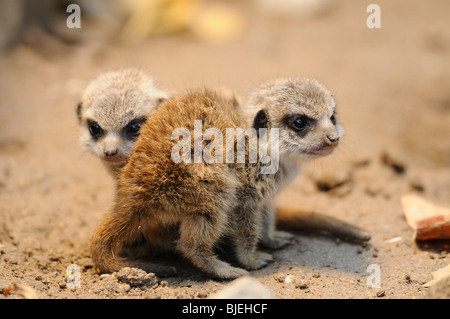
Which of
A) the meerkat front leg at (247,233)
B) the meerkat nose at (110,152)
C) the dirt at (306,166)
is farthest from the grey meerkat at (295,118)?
the meerkat nose at (110,152)

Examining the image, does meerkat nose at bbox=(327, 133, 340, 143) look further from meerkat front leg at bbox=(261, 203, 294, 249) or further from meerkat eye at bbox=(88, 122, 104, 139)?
meerkat eye at bbox=(88, 122, 104, 139)

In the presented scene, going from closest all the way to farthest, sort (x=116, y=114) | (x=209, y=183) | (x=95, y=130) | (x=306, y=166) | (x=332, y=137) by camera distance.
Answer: (x=209, y=183)
(x=332, y=137)
(x=116, y=114)
(x=95, y=130)
(x=306, y=166)

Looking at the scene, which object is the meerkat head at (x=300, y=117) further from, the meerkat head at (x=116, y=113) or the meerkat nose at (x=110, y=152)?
the meerkat nose at (x=110, y=152)

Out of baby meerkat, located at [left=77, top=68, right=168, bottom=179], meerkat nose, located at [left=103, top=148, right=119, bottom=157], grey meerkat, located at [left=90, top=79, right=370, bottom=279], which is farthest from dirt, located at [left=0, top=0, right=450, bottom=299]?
meerkat nose, located at [left=103, top=148, right=119, bottom=157]

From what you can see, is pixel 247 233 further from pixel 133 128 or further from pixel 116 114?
pixel 116 114

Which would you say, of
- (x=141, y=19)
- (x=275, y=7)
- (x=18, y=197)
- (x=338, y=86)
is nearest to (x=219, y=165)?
(x=18, y=197)

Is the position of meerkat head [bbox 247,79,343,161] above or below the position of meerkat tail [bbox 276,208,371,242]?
above

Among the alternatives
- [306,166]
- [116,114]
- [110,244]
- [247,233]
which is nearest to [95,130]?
[116,114]
